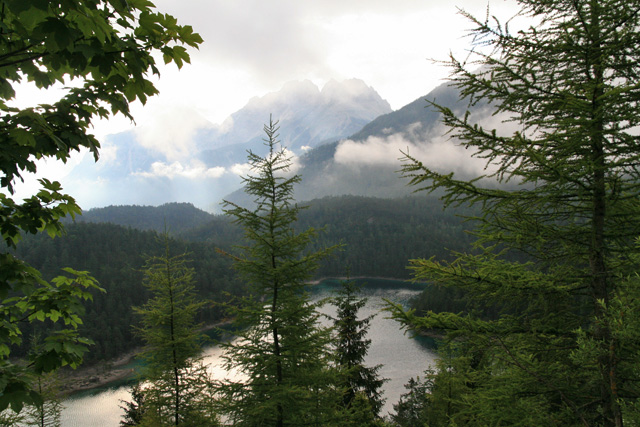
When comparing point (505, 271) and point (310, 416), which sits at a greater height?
point (505, 271)

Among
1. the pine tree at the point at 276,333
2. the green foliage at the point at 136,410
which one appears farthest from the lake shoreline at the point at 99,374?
the pine tree at the point at 276,333

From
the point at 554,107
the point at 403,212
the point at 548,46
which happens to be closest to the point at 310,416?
the point at 554,107

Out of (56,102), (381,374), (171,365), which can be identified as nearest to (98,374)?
(381,374)

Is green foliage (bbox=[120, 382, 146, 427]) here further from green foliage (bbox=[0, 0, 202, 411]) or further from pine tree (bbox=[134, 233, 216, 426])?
green foliage (bbox=[0, 0, 202, 411])

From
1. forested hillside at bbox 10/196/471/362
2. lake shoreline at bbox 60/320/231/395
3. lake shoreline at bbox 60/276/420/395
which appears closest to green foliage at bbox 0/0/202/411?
forested hillside at bbox 10/196/471/362

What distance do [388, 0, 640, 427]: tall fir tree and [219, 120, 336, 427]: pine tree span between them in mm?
4196

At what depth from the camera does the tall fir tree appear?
3469 millimetres

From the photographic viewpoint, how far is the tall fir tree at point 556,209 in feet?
11.4

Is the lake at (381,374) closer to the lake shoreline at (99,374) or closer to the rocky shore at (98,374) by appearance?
the lake shoreline at (99,374)

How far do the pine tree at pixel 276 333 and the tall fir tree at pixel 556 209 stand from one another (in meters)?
4.20

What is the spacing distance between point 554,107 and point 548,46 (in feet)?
2.65

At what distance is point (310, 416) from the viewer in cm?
825

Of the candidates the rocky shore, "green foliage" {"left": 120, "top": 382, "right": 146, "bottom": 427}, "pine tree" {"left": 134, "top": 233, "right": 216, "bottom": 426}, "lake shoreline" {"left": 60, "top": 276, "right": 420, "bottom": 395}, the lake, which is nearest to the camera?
"pine tree" {"left": 134, "top": 233, "right": 216, "bottom": 426}

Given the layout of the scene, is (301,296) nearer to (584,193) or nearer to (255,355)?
(255,355)
